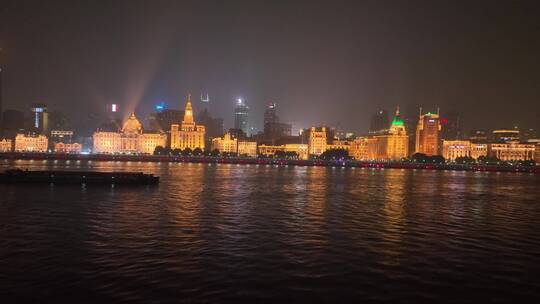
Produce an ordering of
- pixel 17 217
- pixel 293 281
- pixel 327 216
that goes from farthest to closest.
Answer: pixel 327 216 < pixel 17 217 < pixel 293 281

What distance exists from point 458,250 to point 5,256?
22711 mm

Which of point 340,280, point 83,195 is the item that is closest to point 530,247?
point 340,280

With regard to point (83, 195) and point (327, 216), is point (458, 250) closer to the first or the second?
point (327, 216)

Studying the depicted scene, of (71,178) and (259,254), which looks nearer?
(259,254)

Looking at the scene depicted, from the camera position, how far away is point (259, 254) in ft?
71.7

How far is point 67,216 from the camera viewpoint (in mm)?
32031

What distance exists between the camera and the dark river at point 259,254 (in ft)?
52.8

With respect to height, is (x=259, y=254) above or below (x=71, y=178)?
below

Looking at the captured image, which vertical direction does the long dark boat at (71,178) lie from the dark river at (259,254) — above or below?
above

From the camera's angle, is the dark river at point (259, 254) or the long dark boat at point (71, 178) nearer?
the dark river at point (259, 254)

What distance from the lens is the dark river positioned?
16.1m

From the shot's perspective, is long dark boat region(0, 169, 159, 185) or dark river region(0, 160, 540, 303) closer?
dark river region(0, 160, 540, 303)

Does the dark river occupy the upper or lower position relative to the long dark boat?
lower

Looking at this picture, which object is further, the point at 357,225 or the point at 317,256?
the point at 357,225
